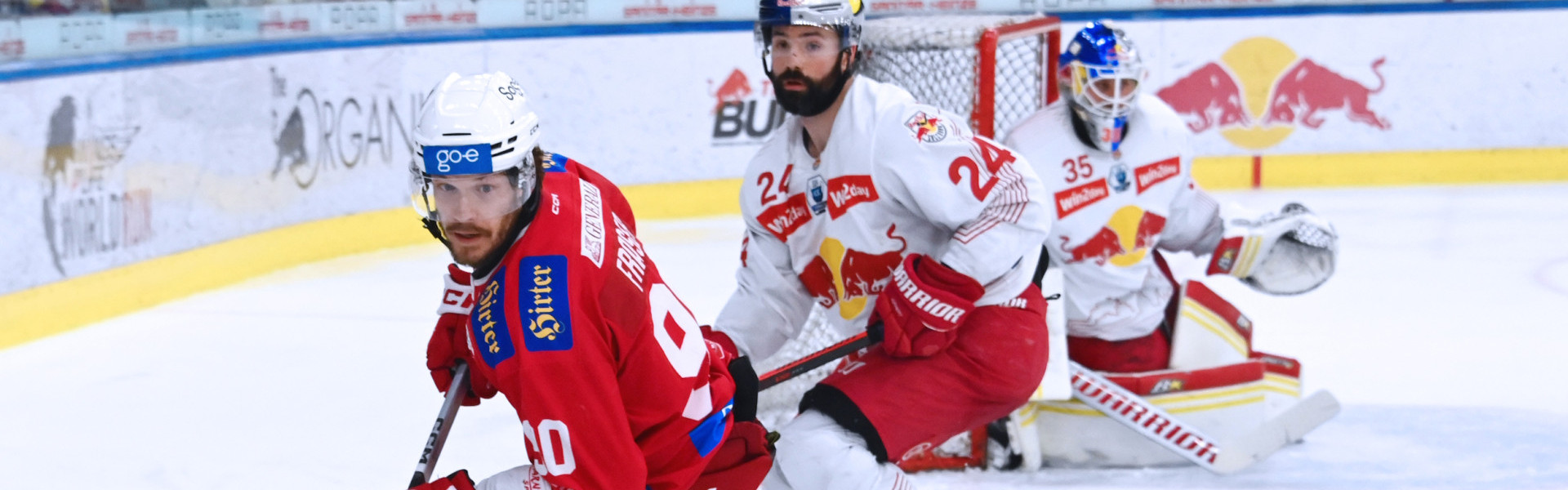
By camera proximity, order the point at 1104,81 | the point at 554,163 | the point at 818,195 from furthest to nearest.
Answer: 1. the point at 1104,81
2. the point at 818,195
3. the point at 554,163

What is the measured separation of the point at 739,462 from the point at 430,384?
89.8 inches

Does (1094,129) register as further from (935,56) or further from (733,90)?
(733,90)

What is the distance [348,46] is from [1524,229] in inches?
187

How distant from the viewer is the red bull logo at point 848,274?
253 centimetres

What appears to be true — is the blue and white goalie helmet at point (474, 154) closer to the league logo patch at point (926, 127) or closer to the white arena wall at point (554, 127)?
the league logo patch at point (926, 127)

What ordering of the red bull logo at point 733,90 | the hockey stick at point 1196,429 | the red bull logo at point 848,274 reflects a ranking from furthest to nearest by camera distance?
1. the red bull logo at point 733,90
2. the hockey stick at point 1196,429
3. the red bull logo at point 848,274

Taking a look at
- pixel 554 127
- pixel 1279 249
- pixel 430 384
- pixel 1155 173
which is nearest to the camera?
pixel 1155 173

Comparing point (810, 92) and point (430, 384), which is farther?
point (430, 384)

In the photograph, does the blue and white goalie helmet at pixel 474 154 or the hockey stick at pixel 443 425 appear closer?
the blue and white goalie helmet at pixel 474 154

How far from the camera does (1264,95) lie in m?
7.41

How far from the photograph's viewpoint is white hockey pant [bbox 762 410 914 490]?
7.36ft

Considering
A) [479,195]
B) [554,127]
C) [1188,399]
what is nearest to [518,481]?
[479,195]

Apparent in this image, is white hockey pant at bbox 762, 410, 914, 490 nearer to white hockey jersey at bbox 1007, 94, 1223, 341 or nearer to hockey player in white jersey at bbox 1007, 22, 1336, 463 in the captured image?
hockey player in white jersey at bbox 1007, 22, 1336, 463

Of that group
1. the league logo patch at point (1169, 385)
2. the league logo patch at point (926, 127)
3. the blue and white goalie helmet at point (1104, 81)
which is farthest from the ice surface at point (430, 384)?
the league logo patch at point (926, 127)
